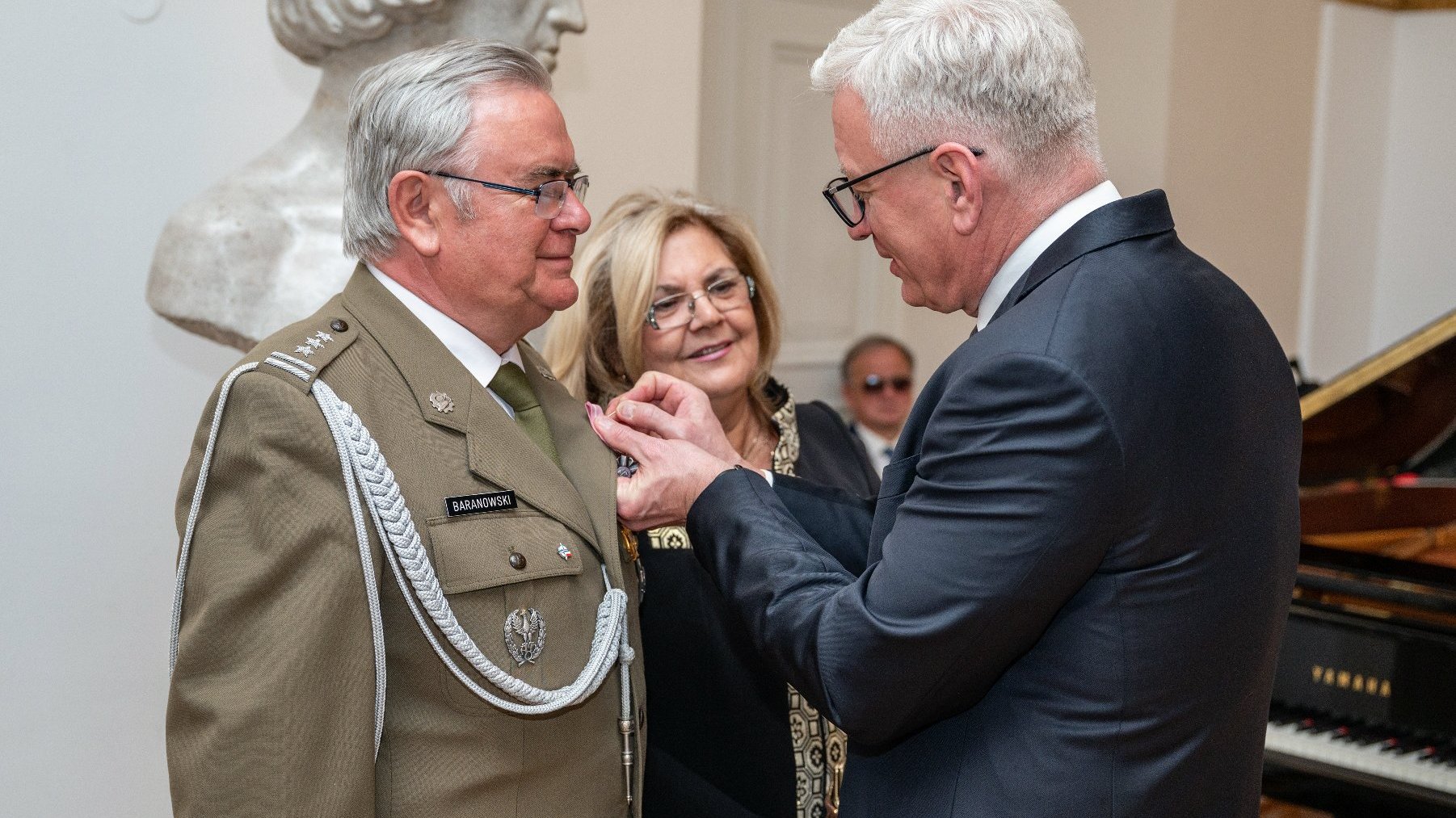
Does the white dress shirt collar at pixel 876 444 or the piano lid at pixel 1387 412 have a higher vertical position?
the piano lid at pixel 1387 412

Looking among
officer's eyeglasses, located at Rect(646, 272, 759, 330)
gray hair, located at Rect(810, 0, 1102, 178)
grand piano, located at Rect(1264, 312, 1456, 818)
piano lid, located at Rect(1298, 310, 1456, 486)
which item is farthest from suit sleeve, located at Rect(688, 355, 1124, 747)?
piano lid, located at Rect(1298, 310, 1456, 486)

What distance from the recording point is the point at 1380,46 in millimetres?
6336

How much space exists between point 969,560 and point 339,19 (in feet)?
4.72

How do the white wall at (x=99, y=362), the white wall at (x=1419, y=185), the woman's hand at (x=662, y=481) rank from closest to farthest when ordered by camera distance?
the woman's hand at (x=662, y=481) < the white wall at (x=99, y=362) < the white wall at (x=1419, y=185)

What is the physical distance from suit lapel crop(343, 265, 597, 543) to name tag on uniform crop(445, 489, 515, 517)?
1cm

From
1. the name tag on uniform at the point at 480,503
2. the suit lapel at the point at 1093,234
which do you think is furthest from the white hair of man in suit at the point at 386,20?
the suit lapel at the point at 1093,234

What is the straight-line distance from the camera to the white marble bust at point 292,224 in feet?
7.26

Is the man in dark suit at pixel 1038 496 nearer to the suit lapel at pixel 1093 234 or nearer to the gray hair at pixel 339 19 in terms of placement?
the suit lapel at pixel 1093 234

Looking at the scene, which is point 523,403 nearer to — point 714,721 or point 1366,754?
point 714,721

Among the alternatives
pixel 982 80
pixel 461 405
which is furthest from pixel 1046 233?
pixel 461 405

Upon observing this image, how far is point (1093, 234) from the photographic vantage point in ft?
4.50

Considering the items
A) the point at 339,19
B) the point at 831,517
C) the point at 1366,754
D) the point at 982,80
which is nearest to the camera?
the point at 982,80

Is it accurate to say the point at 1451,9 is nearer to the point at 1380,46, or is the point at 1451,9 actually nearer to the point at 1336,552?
the point at 1380,46

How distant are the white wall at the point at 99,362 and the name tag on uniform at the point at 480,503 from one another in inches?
74.3
